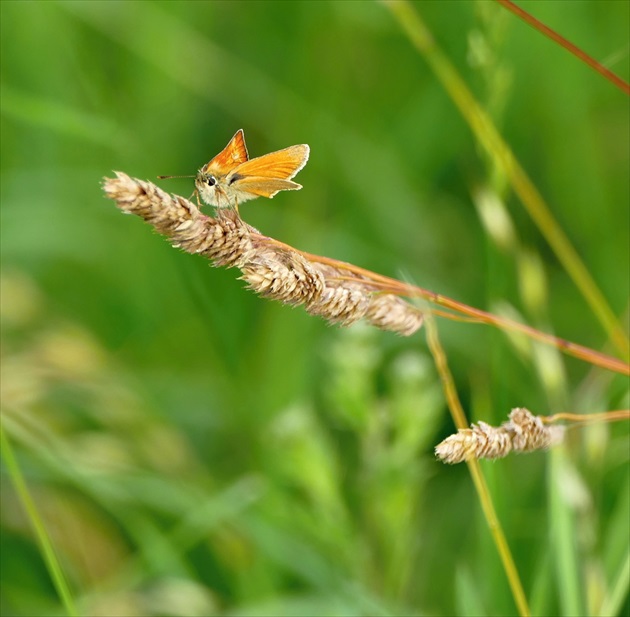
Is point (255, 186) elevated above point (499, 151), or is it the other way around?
point (499, 151)

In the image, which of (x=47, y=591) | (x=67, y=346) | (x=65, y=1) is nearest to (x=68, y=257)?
(x=67, y=346)

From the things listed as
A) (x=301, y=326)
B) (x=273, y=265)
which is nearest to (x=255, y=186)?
(x=273, y=265)

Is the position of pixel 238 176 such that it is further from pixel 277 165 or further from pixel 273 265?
pixel 273 265

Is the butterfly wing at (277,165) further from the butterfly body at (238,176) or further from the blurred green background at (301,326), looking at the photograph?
the blurred green background at (301,326)

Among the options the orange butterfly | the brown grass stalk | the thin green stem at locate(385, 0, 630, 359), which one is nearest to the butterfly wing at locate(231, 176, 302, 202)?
the orange butterfly

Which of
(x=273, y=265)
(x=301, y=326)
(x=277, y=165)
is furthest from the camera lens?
(x=301, y=326)

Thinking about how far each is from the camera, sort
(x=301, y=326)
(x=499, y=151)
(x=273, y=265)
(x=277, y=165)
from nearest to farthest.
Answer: (x=273, y=265), (x=277, y=165), (x=499, y=151), (x=301, y=326)

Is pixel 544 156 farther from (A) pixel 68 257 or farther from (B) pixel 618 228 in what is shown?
(A) pixel 68 257
